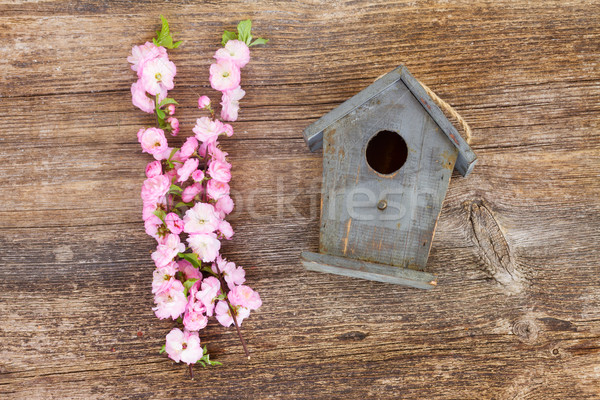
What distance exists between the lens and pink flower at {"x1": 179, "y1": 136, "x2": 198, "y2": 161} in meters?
1.64

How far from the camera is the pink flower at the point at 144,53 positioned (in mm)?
1654

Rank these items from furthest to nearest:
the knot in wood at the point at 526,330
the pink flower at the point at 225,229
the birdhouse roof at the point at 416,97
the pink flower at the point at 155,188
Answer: the knot in wood at the point at 526,330 < the pink flower at the point at 225,229 < the pink flower at the point at 155,188 < the birdhouse roof at the point at 416,97

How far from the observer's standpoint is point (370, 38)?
5.74 ft

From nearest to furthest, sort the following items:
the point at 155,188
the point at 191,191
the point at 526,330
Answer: the point at 155,188 < the point at 191,191 < the point at 526,330

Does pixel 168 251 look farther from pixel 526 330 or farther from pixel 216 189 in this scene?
pixel 526 330

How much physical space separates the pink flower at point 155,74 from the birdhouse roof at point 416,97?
68 cm

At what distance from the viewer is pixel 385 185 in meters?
1.46

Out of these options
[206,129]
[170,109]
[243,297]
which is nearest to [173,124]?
[170,109]

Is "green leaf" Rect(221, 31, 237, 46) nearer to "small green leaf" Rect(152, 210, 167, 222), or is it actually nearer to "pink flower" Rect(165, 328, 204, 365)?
"small green leaf" Rect(152, 210, 167, 222)

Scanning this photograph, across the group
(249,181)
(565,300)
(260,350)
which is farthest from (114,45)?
(565,300)

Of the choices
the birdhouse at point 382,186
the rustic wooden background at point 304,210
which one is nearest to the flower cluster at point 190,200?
the rustic wooden background at point 304,210

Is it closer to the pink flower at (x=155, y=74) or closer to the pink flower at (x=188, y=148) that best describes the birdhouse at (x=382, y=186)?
the pink flower at (x=188, y=148)

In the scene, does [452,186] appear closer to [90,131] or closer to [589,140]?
[589,140]

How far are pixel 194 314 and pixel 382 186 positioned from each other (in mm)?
896
